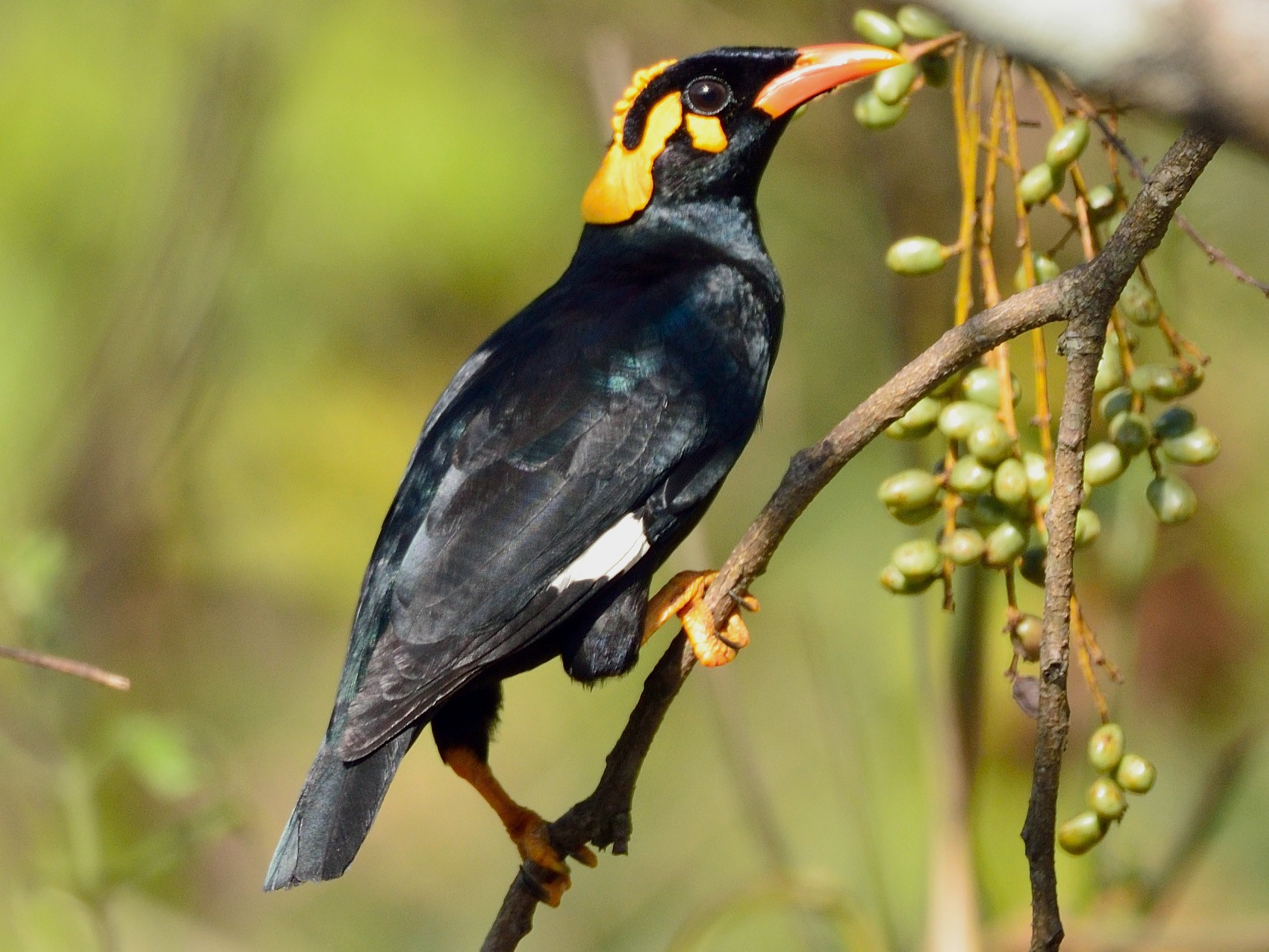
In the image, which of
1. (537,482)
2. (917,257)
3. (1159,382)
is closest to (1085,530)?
(1159,382)

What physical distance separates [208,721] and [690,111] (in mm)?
2472

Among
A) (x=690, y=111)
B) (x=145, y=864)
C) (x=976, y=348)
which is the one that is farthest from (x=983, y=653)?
(x=145, y=864)

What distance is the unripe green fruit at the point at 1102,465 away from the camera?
1.59 metres

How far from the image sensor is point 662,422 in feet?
7.11

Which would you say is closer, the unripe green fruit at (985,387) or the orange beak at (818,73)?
the unripe green fruit at (985,387)

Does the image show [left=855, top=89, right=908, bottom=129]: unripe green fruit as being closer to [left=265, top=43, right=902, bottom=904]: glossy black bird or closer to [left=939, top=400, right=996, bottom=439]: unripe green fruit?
[left=265, top=43, right=902, bottom=904]: glossy black bird

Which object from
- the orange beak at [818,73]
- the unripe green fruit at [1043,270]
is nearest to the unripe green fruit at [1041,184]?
the unripe green fruit at [1043,270]

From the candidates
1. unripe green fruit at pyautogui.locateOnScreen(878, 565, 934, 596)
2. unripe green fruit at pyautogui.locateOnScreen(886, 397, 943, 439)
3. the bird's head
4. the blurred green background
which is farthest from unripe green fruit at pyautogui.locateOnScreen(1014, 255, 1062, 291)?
the blurred green background

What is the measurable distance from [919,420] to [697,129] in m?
1.03

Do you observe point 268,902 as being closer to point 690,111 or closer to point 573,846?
point 573,846

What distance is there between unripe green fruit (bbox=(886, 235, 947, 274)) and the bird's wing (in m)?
0.50

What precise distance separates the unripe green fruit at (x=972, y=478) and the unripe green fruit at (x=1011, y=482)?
1cm

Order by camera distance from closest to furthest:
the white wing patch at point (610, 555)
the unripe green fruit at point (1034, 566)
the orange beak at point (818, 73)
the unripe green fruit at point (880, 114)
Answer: the unripe green fruit at point (1034, 566) → the unripe green fruit at point (880, 114) → the white wing patch at point (610, 555) → the orange beak at point (818, 73)

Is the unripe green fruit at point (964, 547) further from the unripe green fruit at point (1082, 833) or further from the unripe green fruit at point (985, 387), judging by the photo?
the unripe green fruit at point (1082, 833)
